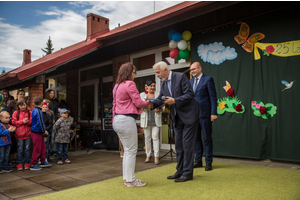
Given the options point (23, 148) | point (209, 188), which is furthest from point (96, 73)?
point (209, 188)

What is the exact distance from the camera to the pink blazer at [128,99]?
2.99 metres

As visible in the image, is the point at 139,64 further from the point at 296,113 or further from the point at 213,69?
the point at 296,113

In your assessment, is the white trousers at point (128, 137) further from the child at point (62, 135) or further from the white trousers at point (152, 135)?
the child at point (62, 135)

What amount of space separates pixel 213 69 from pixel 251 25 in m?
1.22

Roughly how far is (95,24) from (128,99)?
8.12 metres

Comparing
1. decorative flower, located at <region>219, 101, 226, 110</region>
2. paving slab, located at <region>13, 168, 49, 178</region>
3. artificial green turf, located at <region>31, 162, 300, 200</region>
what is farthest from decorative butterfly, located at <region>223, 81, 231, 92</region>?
paving slab, located at <region>13, 168, 49, 178</region>

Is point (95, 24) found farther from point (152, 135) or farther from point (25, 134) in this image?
point (152, 135)

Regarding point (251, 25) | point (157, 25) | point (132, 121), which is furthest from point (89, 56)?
point (132, 121)

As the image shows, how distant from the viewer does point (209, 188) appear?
2.94 metres

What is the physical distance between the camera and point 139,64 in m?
7.57

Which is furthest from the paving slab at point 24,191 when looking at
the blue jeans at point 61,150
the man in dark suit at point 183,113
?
the man in dark suit at point 183,113

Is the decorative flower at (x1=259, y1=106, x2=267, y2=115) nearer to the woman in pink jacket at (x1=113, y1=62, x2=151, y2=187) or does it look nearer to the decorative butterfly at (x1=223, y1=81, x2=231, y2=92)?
the decorative butterfly at (x1=223, y1=81, x2=231, y2=92)

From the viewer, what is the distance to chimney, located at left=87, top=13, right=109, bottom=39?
32.7 feet

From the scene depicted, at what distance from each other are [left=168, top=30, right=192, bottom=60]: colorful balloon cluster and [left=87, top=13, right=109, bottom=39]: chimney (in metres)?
5.15
